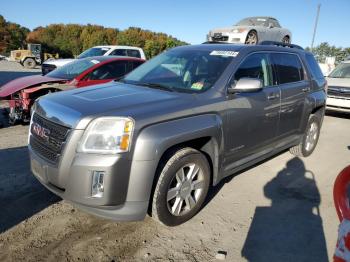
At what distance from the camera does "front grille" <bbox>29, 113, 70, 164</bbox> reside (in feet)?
9.82

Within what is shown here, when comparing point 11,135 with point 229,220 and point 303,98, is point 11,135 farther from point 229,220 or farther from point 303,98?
point 303,98

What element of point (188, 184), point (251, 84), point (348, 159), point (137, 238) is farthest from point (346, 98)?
point (137, 238)

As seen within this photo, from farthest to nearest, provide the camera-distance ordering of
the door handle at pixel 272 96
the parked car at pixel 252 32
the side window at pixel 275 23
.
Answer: the side window at pixel 275 23
the parked car at pixel 252 32
the door handle at pixel 272 96

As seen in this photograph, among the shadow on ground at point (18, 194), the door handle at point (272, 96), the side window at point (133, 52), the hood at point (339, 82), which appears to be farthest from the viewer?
the side window at point (133, 52)

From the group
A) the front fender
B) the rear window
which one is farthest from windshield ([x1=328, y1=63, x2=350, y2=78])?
the front fender

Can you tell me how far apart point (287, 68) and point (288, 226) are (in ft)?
8.09

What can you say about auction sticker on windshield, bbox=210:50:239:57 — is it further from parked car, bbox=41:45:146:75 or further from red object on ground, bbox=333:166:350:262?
parked car, bbox=41:45:146:75

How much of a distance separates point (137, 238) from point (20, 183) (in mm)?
1950

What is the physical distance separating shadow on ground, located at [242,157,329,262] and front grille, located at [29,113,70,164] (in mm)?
1936

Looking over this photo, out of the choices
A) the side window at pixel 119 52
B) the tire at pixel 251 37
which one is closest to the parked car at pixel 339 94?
the tire at pixel 251 37

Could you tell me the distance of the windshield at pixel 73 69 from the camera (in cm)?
795

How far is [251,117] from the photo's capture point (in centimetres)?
402

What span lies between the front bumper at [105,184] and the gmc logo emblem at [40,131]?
30cm

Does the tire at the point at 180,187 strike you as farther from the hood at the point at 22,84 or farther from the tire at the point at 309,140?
the hood at the point at 22,84
